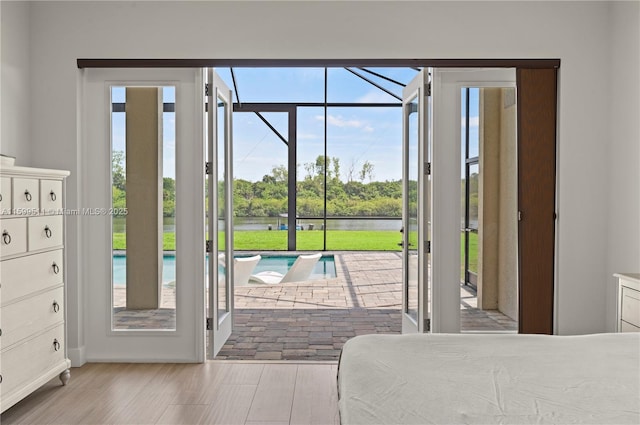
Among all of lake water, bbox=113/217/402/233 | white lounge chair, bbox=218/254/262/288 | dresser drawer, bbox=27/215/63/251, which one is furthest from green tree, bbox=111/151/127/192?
lake water, bbox=113/217/402/233

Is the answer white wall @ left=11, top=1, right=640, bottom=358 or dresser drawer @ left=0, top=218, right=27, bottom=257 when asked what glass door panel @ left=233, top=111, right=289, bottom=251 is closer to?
white wall @ left=11, top=1, right=640, bottom=358

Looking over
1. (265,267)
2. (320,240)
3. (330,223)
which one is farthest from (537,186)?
(330,223)

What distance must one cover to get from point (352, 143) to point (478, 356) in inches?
557

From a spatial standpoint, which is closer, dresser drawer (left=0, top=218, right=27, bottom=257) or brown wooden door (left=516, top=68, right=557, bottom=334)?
dresser drawer (left=0, top=218, right=27, bottom=257)

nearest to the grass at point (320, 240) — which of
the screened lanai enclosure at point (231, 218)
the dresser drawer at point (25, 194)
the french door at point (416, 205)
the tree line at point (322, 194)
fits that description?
the tree line at point (322, 194)

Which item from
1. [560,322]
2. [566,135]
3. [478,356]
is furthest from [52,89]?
[560,322]

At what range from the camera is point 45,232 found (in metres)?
3.17

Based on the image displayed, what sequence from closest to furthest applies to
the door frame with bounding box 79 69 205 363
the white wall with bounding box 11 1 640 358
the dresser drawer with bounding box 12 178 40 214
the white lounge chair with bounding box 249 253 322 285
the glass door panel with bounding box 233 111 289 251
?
the dresser drawer with bounding box 12 178 40 214, the white wall with bounding box 11 1 640 358, the door frame with bounding box 79 69 205 363, the white lounge chair with bounding box 249 253 322 285, the glass door panel with bounding box 233 111 289 251

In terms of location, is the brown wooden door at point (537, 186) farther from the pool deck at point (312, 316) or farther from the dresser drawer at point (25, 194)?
the dresser drawer at point (25, 194)

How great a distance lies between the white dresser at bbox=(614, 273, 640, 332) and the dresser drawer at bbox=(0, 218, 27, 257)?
11.3 feet

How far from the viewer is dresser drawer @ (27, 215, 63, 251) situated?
3041 mm

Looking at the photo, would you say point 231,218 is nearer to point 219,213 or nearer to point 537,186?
point 219,213

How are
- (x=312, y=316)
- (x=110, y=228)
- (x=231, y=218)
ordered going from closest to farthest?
(x=110, y=228)
(x=231, y=218)
(x=312, y=316)

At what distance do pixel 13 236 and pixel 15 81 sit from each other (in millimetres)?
1385
